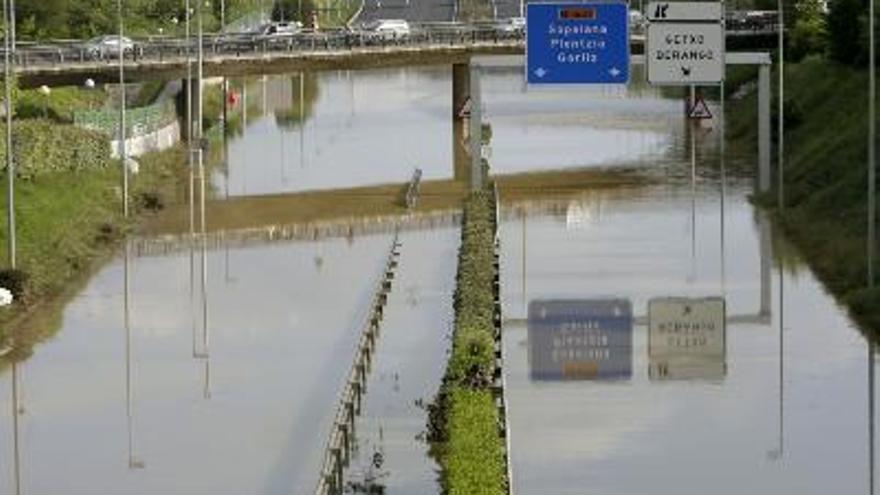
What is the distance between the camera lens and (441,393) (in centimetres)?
2519

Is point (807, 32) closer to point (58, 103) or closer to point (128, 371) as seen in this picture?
point (58, 103)

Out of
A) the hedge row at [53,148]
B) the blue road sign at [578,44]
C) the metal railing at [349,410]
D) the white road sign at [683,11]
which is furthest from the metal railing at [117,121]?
the metal railing at [349,410]

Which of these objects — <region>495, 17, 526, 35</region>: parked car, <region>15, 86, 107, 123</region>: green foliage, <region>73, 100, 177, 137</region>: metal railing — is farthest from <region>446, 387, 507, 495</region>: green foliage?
<region>495, 17, 526, 35</region>: parked car

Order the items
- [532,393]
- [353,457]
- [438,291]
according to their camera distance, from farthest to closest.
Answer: [438,291] → [532,393] → [353,457]

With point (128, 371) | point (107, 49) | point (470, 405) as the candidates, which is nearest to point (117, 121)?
point (107, 49)

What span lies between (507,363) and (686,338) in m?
3.54

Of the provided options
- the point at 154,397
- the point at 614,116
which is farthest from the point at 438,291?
the point at 614,116

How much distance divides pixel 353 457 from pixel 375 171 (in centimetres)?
3496

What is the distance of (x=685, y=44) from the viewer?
43.8 meters

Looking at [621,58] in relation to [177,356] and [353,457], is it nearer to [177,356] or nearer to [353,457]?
[177,356]

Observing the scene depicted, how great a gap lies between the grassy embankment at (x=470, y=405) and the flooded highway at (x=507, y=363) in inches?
18.3

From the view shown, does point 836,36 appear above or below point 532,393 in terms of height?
above

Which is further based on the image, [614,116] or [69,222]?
[614,116]

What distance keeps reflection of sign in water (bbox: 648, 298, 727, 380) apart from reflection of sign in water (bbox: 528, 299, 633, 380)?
375 mm
